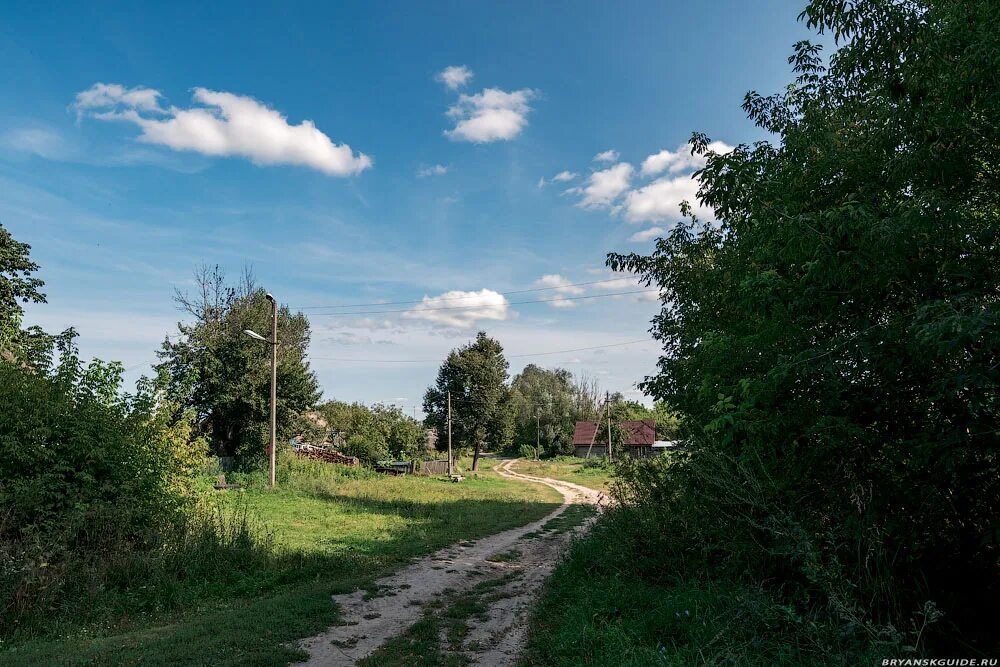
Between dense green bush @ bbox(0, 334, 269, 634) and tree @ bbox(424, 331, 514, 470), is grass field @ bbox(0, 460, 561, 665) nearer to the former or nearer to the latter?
dense green bush @ bbox(0, 334, 269, 634)

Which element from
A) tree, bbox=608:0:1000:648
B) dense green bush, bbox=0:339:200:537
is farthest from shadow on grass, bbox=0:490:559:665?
tree, bbox=608:0:1000:648

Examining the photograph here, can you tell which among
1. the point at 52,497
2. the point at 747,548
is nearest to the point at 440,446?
the point at 52,497

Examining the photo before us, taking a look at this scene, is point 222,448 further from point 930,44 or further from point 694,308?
point 930,44

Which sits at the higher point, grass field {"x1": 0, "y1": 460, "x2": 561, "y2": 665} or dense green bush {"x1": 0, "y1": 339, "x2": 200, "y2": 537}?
dense green bush {"x1": 0, "y1": 339, "x2": 200, "y2": 537}

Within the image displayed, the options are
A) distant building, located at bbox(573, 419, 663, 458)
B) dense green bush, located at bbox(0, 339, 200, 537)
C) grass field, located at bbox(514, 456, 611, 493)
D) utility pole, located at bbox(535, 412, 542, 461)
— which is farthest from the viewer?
utility pole, located at bbox(535, 412, 542, 461)


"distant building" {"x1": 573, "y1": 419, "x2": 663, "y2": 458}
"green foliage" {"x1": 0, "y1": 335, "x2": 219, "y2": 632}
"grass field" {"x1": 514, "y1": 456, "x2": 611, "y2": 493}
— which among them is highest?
"green foliage" {"x1": 0, "y1": 335, "x2": 219, "y2": 632}

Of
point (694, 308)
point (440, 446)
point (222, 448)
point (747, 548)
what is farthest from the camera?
point (440, 446)

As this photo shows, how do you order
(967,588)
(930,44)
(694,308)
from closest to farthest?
1. (930,44)
2. (967,588)
3. (694,308)

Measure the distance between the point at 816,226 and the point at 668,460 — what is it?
5.62 metres

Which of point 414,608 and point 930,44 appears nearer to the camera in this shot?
point 930,44

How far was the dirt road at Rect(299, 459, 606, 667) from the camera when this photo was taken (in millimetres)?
6355

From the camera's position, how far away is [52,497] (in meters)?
9.08

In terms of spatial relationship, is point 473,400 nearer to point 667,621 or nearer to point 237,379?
point 237,379

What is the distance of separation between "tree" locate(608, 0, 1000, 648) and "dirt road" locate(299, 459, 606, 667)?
380 centimetres
